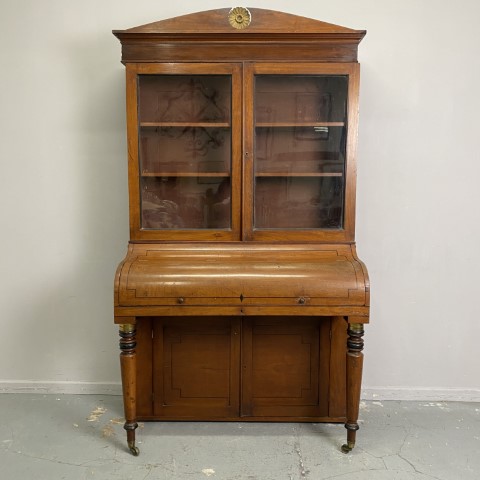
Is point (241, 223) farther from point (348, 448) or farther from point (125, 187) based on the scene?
point (348, 448)

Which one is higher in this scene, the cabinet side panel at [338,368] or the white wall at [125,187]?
the white wall at [125,187]

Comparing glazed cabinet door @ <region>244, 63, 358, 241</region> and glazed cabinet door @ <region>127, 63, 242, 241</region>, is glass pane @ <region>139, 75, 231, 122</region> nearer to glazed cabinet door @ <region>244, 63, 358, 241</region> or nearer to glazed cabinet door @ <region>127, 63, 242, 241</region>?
glazed cabinet door @ <region>127, 63, 242, 241</region>

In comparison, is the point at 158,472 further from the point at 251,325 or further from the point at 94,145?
the point at 94,145

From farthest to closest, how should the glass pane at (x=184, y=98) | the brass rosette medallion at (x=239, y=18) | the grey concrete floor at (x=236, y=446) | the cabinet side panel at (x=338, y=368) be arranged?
1. the cabinet side panel at (x=338, y=368)
2. the glass pane at (x=184, y=98)
3. the brass rosette medallion at (x=239, y=18)
4. the grey concrete floor at (x=236, y=446)

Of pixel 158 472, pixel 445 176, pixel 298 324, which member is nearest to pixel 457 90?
pixel 445 176

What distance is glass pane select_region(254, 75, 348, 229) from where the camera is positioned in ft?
8.45

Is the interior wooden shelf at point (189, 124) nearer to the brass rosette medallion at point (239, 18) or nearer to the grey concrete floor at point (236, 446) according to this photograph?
the brass rosette medallion at point (239, 18)

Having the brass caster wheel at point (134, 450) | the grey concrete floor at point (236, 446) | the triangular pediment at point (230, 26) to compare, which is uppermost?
the triangular pediment at point (230, 26)

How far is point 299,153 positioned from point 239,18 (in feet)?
2.34

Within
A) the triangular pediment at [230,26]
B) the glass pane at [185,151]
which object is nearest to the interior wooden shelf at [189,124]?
the glass pane at [185,151]

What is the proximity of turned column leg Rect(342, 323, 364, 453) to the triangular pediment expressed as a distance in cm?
143

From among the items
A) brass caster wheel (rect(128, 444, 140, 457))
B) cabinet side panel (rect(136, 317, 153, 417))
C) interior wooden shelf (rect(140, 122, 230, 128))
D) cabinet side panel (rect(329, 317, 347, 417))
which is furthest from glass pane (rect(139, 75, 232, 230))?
brass caster wheel (rect(128, 444, 140, 457))

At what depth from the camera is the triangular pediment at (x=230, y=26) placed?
2.44 metres

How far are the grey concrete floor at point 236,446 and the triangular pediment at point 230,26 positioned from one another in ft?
6.57
